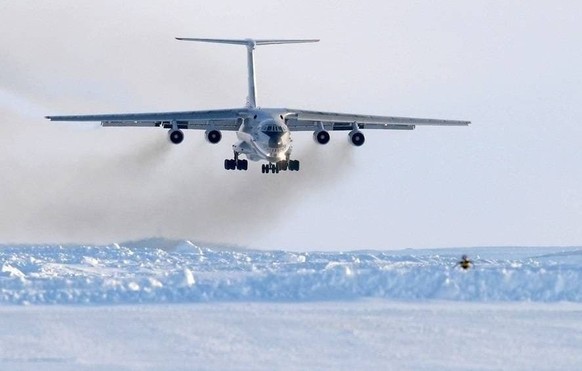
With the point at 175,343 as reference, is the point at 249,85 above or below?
above

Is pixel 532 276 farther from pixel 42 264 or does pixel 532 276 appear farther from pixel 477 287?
pixel 42 264

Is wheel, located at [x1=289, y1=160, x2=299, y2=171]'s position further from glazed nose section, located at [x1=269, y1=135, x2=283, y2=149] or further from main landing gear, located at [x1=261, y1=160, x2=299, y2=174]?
glazed nose section, located at [x1=269, y1=135, x2=283, y2=149]

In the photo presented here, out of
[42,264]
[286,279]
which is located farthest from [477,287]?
[42,264]

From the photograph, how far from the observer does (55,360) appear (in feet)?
57.6

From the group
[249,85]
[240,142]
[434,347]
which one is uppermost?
[249,85]

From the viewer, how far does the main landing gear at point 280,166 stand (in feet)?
161

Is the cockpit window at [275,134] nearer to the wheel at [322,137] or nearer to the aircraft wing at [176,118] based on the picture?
the aircraft wing at [176,118]

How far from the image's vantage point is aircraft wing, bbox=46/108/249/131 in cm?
5012

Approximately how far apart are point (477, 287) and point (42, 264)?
1404 cm

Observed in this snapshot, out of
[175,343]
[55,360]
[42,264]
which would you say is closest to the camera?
[55,360]

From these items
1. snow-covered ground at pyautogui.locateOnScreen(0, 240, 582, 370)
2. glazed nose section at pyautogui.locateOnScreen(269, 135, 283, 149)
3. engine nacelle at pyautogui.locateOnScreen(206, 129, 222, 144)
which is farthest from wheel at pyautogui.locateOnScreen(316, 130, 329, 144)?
snow-covered ground at pyautogui.locateOnScreen(0, 240, 582, 370)

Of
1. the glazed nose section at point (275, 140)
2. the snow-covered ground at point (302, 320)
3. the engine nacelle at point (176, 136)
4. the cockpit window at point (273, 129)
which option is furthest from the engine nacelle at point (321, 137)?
the snow-covered ground at point (302, 320)

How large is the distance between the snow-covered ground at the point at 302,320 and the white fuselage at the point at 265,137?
17.9m

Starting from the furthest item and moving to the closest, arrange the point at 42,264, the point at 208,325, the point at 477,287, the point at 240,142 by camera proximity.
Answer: the point at 240,142, the point at 42,264, the point at 477,287, the point at 208,325
